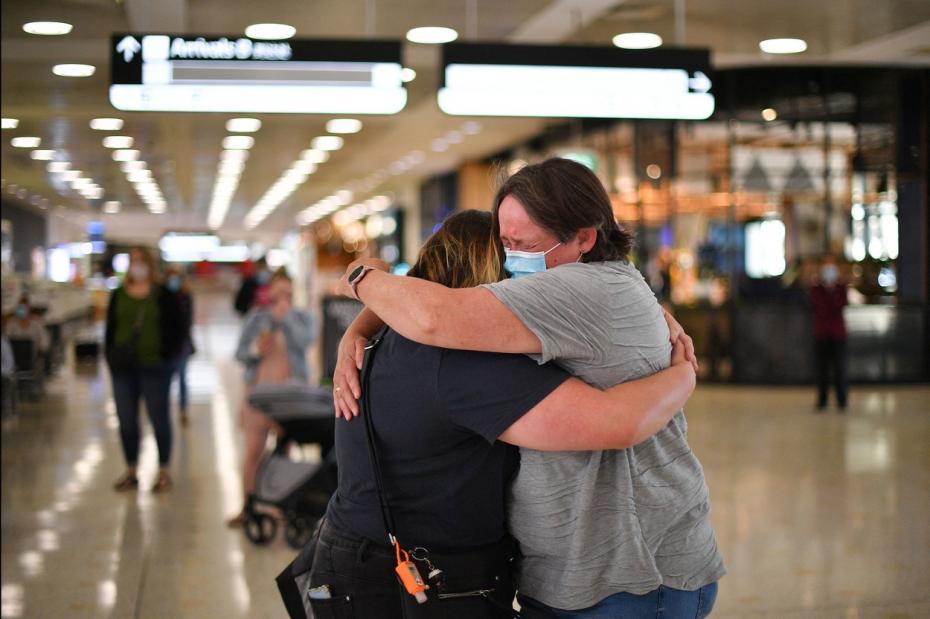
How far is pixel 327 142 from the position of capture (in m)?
18.1

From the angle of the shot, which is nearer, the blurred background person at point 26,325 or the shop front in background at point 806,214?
the blurred background person at point 26,325

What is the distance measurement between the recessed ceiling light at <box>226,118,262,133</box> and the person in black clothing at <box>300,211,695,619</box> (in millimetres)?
13222

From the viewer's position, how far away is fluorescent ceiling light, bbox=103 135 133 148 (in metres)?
14.9

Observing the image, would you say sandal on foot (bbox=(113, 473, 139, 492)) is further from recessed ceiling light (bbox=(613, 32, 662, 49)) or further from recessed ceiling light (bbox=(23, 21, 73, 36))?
recessed ceiling light (bbox=(613, 32, 662, 49))

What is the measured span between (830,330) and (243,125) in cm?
830

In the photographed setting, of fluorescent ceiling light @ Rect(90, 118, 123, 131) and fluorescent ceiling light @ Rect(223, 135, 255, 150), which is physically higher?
fluorescent ceiling light @ Rect(223, 135, 255, 150)

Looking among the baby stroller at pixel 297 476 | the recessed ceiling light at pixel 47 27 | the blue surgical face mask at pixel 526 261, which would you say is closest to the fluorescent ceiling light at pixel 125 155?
the recessed ceiling light at pixel 47 27

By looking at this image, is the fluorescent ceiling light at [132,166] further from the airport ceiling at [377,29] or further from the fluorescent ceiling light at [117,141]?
the airport ceiling at [377,29]

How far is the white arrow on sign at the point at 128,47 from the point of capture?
6094 mm

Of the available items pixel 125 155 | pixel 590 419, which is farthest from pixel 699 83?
pixel 125 155

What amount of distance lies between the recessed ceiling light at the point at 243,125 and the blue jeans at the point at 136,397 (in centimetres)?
755

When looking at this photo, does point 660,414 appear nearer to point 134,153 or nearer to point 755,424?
point 755,424

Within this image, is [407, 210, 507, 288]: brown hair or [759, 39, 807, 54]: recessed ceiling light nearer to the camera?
[407, 210, 507, 288]: brown hair

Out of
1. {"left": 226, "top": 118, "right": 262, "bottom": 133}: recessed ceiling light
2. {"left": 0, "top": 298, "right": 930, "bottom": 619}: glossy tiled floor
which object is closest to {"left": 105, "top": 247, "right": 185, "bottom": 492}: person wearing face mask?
{"left": 0, "top": 298, "right": 930, "bottom": 619}: glossy tiled floor
